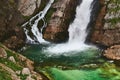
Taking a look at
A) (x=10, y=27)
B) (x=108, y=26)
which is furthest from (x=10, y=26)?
→ (x=108, y=26)

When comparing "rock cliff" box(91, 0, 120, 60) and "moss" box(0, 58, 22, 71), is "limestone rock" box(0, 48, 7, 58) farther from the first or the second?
"rock cliff" box(91, 0, 120, 60)

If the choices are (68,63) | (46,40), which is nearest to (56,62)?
(68,63)

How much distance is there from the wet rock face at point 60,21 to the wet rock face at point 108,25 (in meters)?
4.92

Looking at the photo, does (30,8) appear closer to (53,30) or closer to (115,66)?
(53,30)

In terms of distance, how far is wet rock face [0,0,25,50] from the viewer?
49.2 meters

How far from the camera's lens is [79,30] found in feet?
182

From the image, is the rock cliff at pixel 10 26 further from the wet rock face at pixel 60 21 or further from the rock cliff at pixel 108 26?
the rock cliff at pixel 108 26

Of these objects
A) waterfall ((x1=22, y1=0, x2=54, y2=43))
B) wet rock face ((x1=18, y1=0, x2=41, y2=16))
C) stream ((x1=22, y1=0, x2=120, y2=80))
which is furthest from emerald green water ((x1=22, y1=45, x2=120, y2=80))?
wet rock face ((x1=18, y1=0, x2=41, y2=16))

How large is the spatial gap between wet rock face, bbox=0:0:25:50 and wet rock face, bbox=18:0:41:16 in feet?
18.4

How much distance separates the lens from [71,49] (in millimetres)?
50719

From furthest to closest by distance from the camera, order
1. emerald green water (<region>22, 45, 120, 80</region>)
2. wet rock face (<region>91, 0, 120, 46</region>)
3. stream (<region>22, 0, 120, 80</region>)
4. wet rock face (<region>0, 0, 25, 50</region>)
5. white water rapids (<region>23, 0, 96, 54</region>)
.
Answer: white water rapids (<region>23, 0, 96, 54</region>) → wet rock face (<region>91, 0, 120, 46</region>) → wet rock face (<region>0, 0, 25, 50</region>) → stream (<region>22, 0, 120, 80</region>) → emerald green water (<region>22, 45, 120, 80</region>)

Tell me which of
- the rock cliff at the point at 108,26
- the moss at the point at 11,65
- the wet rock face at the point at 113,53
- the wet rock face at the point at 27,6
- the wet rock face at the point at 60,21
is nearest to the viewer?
the moss at the point at 11,65

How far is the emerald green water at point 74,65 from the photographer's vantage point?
39000mm

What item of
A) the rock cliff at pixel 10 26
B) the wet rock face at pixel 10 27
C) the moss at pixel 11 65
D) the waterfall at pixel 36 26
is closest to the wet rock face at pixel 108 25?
the waterfall at pixel 36 26
